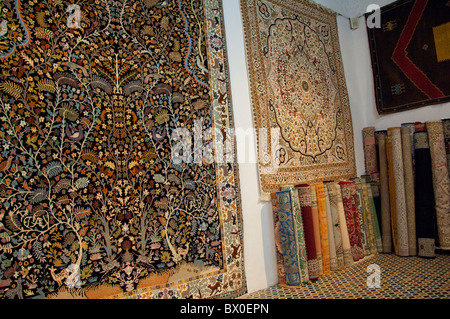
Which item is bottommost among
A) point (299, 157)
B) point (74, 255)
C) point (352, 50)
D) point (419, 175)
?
point (74, 255)

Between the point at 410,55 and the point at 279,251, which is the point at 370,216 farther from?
Answer: the point at 410,55

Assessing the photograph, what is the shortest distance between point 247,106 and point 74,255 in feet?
5.05

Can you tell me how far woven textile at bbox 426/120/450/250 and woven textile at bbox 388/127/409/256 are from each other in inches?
10.0

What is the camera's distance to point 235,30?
2.44 metres

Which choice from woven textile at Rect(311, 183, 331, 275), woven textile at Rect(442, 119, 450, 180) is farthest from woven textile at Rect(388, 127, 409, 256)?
woven textile at Rect(311, 183, 331, 275)

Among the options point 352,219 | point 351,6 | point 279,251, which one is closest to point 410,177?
point 352,219

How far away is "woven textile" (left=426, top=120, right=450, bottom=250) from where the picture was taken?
9.04 ft

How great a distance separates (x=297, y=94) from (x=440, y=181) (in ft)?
4.85

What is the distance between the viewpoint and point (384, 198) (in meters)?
3.10

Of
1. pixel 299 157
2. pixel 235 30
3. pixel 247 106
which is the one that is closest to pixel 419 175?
pixel 299 157

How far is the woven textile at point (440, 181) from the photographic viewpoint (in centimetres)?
276

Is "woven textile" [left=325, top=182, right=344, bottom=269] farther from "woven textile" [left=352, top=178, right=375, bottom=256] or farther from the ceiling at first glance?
the ceiling

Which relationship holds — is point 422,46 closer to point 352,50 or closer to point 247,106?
point 352,50
